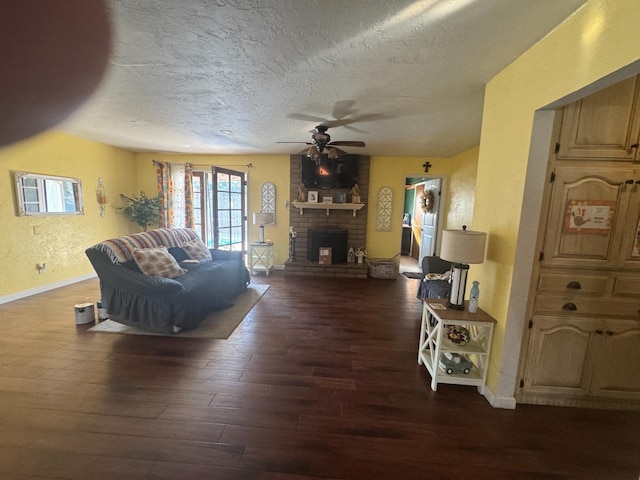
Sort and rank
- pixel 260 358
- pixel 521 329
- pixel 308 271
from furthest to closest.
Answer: pixel 308 271 < pixel 260 358 < pixel 521 329

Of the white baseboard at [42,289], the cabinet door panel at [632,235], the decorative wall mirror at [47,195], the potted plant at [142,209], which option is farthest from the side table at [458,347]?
the potted plant at [142,209]

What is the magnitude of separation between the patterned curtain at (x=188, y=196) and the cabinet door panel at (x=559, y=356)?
19.3 feet

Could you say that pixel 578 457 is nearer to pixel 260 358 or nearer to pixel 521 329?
pixel 521 329

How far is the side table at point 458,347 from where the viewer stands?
1.97m

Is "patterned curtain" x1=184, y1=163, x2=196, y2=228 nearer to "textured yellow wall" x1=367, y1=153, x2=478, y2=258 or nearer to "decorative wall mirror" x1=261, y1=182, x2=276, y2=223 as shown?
"decorative wall mirror" x1=261, y1=182, x2=276, y2=223

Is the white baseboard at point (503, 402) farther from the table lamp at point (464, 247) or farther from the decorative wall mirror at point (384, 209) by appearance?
the decorative wall mirror at point (384, 209)

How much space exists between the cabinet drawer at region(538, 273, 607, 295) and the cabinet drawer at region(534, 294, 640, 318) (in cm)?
5

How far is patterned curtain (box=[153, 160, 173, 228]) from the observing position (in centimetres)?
554

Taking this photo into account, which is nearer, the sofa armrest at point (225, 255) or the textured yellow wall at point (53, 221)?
the textured yellow wall at point (53, 221)

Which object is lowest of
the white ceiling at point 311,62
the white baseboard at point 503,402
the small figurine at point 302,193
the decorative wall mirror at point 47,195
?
the white baseboard at point 503,402

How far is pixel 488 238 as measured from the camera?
2.04 m

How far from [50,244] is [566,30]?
6.28 meters

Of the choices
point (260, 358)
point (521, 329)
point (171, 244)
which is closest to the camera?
point (521, 329)

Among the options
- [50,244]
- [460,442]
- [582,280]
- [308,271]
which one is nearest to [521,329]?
[582,280]
